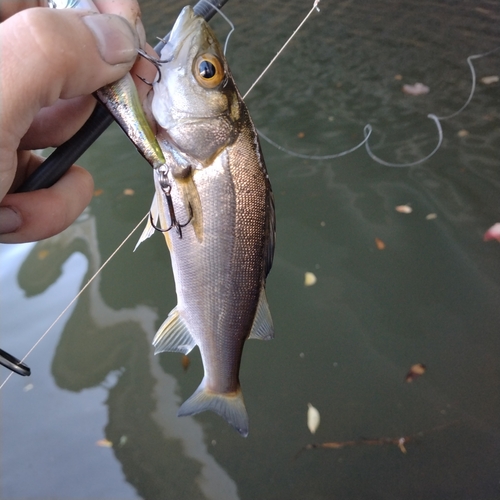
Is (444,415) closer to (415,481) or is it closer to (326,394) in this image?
(415,481)

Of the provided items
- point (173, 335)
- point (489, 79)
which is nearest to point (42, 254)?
point (173, 335)

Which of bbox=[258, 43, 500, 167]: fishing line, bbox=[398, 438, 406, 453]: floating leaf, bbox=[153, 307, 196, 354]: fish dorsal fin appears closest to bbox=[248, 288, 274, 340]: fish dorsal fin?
bbox=[153, 307, 196, 354]: fish dorsal fin

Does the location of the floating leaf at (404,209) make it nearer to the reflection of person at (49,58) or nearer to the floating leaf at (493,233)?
the floating leaf at (493,233)

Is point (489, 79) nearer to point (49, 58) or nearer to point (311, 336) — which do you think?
point (311, 336)

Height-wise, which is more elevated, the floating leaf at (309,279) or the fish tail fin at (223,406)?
the fish tail fin at (223,406)

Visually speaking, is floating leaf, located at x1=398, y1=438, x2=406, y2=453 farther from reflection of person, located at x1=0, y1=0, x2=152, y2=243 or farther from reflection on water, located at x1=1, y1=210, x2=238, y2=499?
reflection of person, located at x1=0, y1=0, x2=152, y2=243

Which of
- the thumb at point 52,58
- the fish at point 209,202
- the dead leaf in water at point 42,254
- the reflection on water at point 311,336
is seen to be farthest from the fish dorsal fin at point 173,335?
the dead leaf in water at point 42,254

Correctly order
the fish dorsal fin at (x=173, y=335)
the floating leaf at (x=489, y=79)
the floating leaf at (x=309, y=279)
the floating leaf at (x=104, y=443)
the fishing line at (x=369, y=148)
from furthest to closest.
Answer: the floating leaf at (x=489, y=79), the fishing line at (x=369, y=148), the floating leaf at (x=309, y=279), the floating leaf at (x=104, y=443), the fish dorsal fin at (x=173, y=335)
